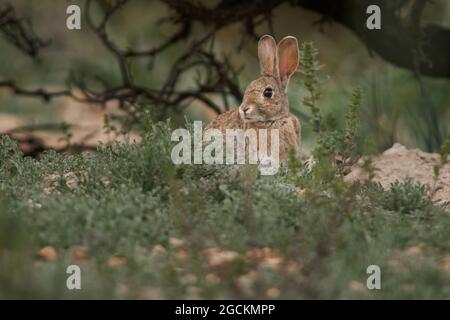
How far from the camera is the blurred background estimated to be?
10.2 metres

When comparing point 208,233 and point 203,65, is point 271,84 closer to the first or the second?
point 208,233

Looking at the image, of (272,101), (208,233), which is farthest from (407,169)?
(208,233)

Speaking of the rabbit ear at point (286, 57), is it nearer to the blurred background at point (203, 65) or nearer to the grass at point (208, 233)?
the grass at point (208, 233)

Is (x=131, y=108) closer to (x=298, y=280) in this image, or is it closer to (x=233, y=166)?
(x=233, y=166)

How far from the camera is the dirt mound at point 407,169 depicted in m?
7.78

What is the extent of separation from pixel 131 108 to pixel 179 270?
6247 mm

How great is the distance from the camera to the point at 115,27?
12609mm

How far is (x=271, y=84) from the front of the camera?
683 cm

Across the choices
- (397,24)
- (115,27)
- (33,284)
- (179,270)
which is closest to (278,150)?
(179,270)

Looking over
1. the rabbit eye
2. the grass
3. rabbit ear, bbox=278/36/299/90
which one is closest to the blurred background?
rabbit ear, bbox=278/36/299/90

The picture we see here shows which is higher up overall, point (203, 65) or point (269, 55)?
point (203, 65)

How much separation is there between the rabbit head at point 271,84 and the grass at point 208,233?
0.40 m

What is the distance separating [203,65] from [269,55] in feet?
16.4

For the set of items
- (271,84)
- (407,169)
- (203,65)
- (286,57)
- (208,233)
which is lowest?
(208,233)
